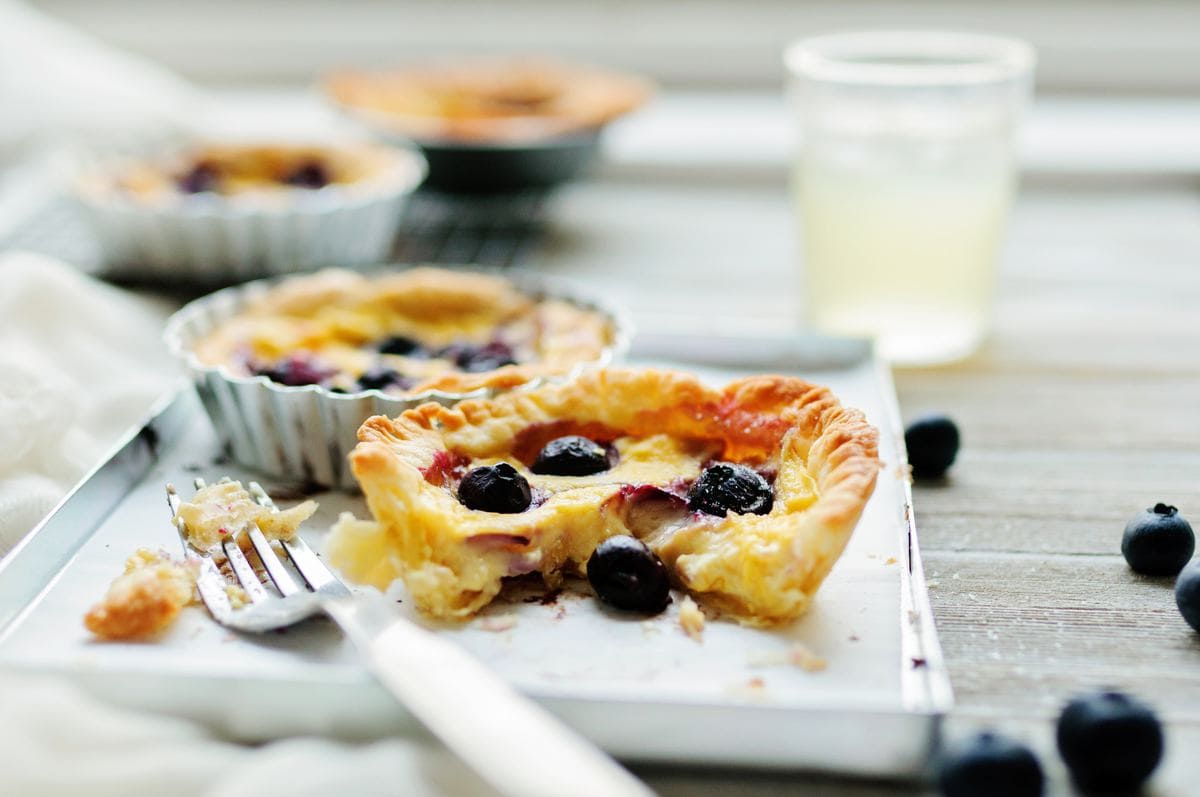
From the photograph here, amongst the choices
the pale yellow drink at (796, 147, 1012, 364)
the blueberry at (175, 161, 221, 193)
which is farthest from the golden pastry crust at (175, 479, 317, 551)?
the blueberry at (175, 161, 221, 193)

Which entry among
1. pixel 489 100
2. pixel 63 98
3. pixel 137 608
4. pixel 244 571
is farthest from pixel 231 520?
pixel 63 98

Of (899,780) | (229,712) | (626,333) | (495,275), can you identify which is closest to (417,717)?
(229,712)

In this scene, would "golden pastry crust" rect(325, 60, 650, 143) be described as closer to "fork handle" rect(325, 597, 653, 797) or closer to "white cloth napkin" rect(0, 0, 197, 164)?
"white cloth napkin" rect(0, 0, 197, 164)

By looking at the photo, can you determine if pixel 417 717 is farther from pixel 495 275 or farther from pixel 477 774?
pixel 495 275

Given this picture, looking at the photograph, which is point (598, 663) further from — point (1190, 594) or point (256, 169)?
point (256, 169)

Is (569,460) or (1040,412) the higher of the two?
(569,460)

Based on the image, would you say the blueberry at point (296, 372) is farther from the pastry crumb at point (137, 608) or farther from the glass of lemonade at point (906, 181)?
the glass of lemonade at point (906, 181)
